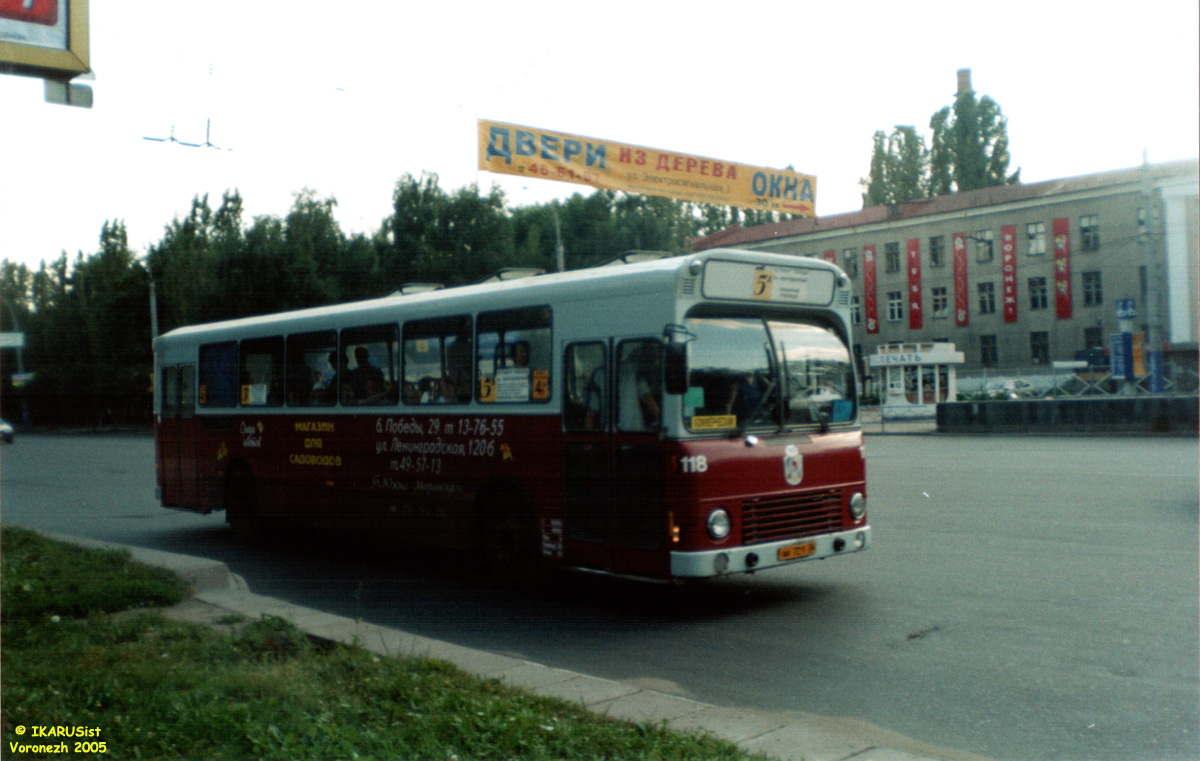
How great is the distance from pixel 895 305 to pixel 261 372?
195ft

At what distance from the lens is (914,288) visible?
214 feet

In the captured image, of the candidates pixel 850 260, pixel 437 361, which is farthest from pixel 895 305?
pixel 437 361

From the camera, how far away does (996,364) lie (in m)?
62.2

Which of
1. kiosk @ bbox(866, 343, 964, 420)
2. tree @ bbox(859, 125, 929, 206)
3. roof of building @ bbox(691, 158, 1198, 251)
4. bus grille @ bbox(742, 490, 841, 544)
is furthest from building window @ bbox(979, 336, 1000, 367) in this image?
bus grille @ bbox(742, 490, 841, 544)

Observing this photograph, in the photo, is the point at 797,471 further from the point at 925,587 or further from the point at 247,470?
the point at 247,470

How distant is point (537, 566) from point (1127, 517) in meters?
7.26

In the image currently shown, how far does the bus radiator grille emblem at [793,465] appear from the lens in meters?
7.93

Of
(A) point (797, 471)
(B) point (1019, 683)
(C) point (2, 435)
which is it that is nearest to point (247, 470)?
(A) point (797, 471)

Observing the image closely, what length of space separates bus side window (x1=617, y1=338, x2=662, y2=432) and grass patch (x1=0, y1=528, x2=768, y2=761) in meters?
2.59

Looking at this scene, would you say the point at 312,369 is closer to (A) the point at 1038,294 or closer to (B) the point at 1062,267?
(B) the point at 1062,267

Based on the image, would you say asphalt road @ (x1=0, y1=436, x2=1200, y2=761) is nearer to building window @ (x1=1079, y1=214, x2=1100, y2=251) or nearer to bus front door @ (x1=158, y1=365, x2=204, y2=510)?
bus front door @ (x1=158, y1=365, x2=204, y2=510)

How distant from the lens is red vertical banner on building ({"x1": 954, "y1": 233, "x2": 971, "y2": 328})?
62094 mm

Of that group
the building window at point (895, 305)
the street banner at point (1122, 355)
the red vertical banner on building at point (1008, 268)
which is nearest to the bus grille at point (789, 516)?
the street banner at point (1122, 355)

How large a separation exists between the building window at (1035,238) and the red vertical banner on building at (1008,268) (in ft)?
3.27
